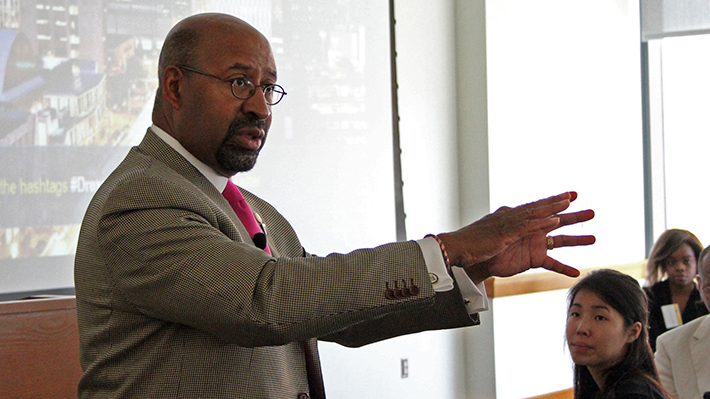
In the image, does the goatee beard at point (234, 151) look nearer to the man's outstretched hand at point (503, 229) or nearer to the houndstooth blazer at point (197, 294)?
the houndstooth blazer at point (197, 294)

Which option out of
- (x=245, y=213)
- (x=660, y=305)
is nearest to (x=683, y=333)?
(x=660, y=305)

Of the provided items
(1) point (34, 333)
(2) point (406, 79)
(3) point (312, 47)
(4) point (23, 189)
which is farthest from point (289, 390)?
(2) point (406, 79)

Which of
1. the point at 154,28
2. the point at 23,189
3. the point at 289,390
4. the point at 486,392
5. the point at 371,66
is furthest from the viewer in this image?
the point at 486,392

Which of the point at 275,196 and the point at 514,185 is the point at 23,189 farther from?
the point at 514,185

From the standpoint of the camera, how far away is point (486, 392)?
459 cm

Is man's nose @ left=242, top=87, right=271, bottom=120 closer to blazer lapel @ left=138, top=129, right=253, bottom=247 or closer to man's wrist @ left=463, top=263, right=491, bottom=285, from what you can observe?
blazer lapel @ left=138, top=129, right=253, bottom=247

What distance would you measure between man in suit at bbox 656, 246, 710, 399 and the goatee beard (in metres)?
2.14

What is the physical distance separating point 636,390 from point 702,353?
2.60 feet

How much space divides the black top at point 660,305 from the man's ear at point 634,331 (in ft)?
6.00

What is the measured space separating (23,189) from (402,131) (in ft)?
7.12

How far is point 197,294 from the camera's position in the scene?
1.04 meters

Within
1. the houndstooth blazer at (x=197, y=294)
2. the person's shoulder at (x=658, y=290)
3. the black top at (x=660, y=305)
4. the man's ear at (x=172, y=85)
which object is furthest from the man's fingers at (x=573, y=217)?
the person's shoulder at (x=658, y=290)

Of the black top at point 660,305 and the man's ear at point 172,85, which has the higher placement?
the man's ear at point 172,85

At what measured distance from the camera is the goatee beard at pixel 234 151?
1.37m
